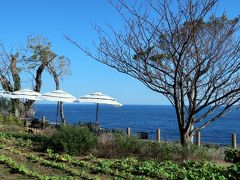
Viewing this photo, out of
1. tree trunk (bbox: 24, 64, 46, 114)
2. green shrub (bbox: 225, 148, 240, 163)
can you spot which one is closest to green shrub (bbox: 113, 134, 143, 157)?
green shrub (bbox: 225, 148, 240, 163)

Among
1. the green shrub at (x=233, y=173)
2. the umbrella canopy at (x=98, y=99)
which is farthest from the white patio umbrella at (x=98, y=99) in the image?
the green shrub at (x=233, y=173)

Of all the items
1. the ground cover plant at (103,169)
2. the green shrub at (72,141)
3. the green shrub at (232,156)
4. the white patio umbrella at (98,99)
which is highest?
the white patio umbrella at (98,99)

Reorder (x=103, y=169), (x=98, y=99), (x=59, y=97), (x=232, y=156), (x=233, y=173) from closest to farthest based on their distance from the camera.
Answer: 1. (x=233, y=173)
2. (x=103, y=169)
3. (x=232, y=156)
4. (x=98, y=99)
5. (x=59, y=97)

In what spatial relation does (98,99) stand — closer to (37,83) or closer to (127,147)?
(127,147)

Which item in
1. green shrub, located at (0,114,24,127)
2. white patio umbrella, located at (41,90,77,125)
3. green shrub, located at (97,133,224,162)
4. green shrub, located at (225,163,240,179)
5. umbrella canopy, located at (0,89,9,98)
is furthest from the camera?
umbrella canopy, located at (0,89,9,98)

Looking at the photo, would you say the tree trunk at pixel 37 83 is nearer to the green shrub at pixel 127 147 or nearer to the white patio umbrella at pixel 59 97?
the white patio umbrella at pixel 59 97

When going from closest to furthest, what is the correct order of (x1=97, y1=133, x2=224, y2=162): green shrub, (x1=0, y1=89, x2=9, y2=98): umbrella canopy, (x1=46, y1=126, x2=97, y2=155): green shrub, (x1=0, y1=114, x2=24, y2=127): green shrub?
(x1=97, y1=133, x2=224, y2=162): green shrub
(x1=46, y1=126, x2=97, y2=155): green shrub
(x1=0, y1=114, x2=24, y2=127): green shrub
(x1=0, y1=89, x2=9, y2=98): umbrella canopy

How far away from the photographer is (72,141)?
13.1 metres

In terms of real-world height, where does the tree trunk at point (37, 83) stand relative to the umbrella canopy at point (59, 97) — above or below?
above

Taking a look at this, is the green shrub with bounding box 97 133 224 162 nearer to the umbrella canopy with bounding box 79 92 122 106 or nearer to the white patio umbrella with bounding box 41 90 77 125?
the umbrella canopy with bounding box 79 92 122 106

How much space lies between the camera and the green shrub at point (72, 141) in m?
12.9

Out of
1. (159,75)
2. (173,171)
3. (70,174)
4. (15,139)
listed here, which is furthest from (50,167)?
(159,75)

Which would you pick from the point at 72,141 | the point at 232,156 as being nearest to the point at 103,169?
the point at 72,141

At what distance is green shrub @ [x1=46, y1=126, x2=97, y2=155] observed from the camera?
12.9m
